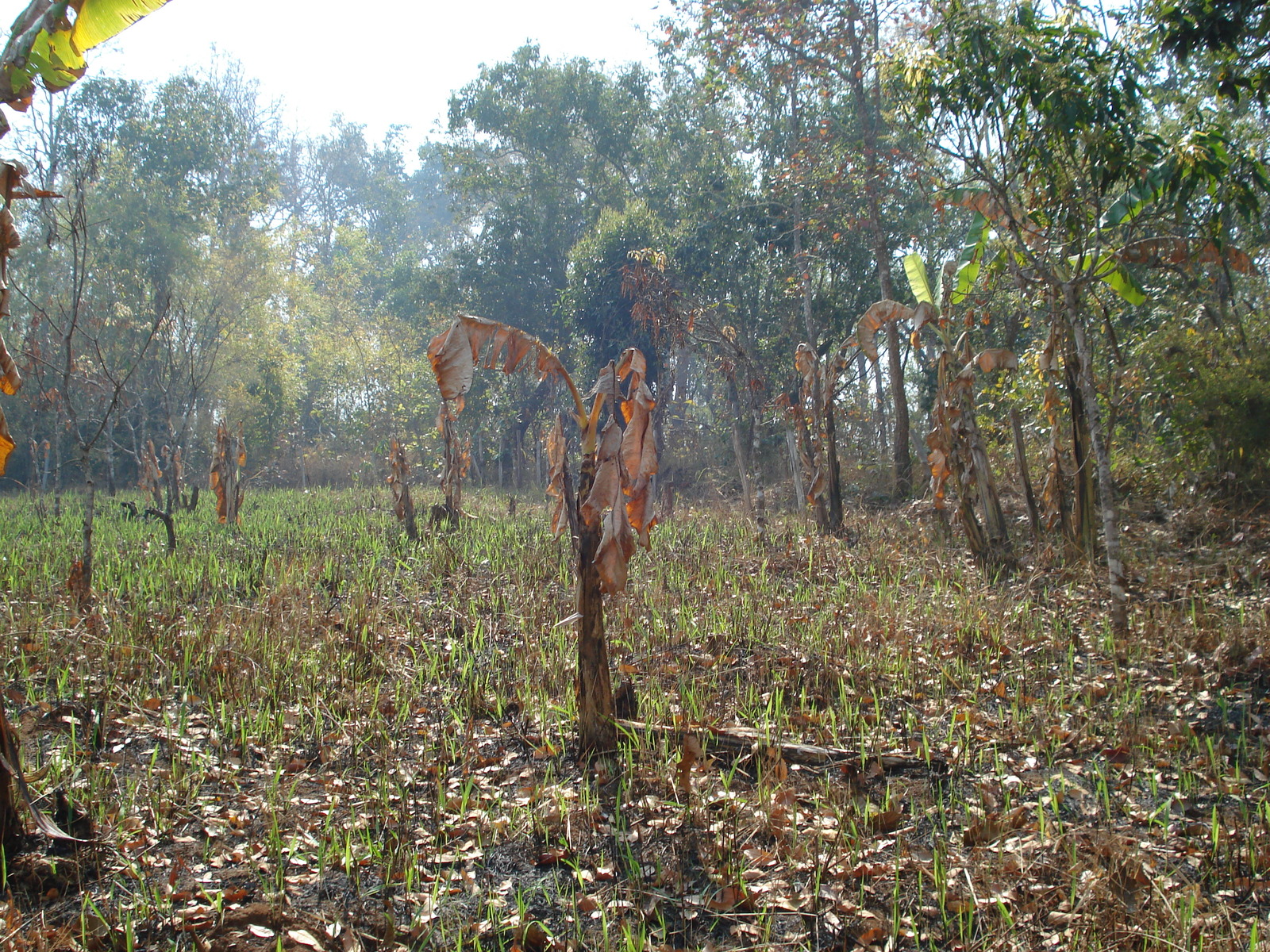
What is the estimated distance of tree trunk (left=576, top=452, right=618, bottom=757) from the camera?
3607 millimetres

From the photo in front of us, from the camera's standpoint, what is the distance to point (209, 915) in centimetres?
251

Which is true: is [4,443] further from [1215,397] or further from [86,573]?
[1215,397]

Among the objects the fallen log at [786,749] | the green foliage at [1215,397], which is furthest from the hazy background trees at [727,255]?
the fallen log at [786,749]

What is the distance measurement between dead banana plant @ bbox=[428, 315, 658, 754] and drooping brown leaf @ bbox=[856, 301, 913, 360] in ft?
16.5

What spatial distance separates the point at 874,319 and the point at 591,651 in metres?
5.92

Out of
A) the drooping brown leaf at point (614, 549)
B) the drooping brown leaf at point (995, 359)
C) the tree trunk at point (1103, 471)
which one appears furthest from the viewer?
the drooping brown leaf at point (995, 359)

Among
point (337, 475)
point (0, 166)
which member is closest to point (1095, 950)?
point (0, 166)

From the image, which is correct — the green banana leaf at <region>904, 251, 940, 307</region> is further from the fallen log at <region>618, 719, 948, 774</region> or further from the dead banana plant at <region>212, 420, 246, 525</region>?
the dead banana plant at <region>212, 420, 246, 525</region>

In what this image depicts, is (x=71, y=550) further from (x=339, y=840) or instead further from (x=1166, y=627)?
(x=1166, y=627)

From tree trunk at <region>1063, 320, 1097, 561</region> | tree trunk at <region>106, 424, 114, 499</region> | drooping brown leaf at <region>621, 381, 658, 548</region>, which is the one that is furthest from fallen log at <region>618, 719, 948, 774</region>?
tree trunk at <region>106, 424, 114, 499</region>

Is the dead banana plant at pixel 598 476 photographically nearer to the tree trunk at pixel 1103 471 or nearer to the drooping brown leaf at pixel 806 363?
the tree trunk at pixel 1103 471

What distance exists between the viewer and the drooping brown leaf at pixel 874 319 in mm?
8055

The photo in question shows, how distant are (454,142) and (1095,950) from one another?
29210mm

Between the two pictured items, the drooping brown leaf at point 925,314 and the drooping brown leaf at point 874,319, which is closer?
the drooping brown leaf at point 925,314
